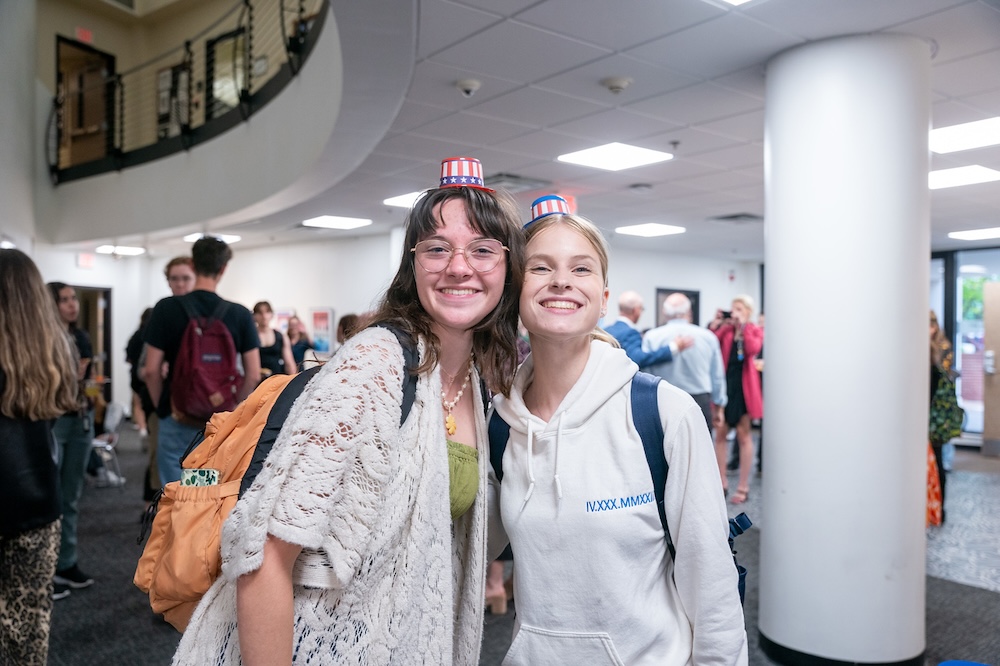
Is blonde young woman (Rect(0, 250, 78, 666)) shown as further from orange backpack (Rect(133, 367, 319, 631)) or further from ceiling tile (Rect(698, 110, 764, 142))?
ceiling tile (Rect(698, 110, 764, 142))

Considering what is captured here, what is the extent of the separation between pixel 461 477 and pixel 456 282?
0.37 metres

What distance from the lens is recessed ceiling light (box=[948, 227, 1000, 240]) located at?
984 cm

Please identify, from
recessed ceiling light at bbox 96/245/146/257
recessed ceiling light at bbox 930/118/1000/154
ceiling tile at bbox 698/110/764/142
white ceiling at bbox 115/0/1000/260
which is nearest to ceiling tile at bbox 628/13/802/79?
white ceiling at bbox 115/0/1000/260

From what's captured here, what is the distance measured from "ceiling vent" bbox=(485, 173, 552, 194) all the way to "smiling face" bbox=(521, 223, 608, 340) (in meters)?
5.34

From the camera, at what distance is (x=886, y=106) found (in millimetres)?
3270

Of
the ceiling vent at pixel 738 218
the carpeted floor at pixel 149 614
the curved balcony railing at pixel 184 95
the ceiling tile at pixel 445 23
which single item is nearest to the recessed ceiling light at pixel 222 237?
the curved balcony railing at pixel 184 95

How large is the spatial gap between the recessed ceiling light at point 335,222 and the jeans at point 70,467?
5321 mm

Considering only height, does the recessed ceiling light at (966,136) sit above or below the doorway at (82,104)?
below

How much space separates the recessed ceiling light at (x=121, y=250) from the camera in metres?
11.8

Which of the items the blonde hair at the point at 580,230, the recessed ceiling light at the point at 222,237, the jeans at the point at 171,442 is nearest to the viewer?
the blonde hair at the point at 580,230

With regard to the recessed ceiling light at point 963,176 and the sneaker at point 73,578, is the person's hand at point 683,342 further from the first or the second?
the sneaker at point 73,578

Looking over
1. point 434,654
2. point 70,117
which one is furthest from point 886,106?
point 70,117

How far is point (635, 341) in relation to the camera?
5.39 m

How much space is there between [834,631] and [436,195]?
9.62ft
